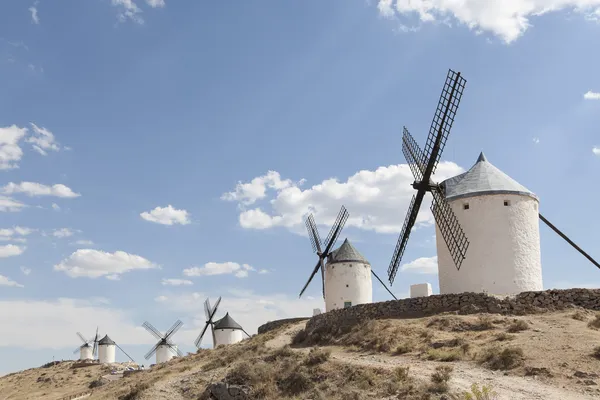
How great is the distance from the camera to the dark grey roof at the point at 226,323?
1967 inches

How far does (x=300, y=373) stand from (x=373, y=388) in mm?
3254

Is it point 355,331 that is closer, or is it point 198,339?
point 355,331

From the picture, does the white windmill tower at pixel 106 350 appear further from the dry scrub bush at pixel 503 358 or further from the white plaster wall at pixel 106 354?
the dry scrub bush at pixel 503 358

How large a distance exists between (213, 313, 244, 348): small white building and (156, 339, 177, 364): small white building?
31.0 feet

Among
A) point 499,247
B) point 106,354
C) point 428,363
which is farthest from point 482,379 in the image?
point 106,354

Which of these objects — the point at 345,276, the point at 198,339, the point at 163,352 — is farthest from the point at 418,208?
the point at 163,352

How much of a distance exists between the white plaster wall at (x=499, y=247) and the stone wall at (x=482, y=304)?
1440 mm

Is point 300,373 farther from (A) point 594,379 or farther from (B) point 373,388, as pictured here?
(A) point 594,379

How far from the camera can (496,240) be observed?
75.5 feet

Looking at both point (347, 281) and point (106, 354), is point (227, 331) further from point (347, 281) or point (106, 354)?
point (347, 281)

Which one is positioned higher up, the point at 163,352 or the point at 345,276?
the point at 345,276

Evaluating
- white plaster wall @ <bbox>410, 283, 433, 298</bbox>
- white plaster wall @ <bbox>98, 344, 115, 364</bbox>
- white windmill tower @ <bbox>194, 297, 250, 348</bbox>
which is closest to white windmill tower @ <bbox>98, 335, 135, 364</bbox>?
white plaster wall @ <bbox>98, 344, 115, 364</bbox>

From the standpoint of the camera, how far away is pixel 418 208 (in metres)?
25.8

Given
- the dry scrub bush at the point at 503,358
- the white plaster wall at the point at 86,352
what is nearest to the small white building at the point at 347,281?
the dry scrub bush at the point at 503,358
